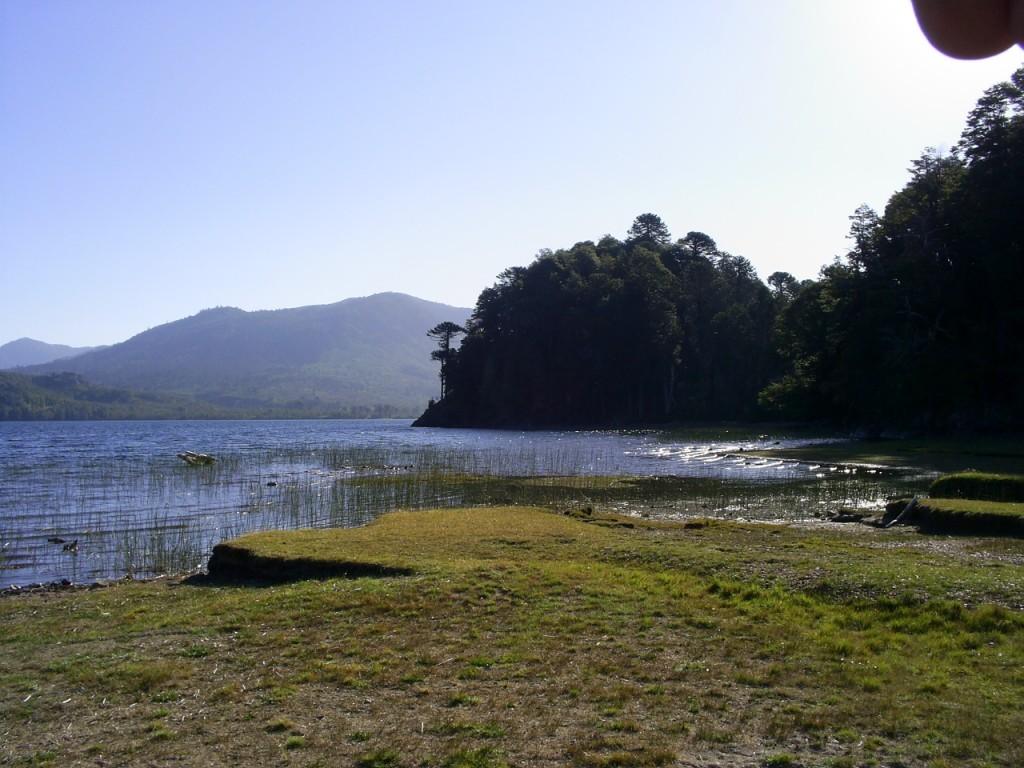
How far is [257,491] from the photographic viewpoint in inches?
1393

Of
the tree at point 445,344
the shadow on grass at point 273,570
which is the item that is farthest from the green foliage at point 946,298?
the tree at point 445,344

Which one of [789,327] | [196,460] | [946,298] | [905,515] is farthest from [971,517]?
[789,327]

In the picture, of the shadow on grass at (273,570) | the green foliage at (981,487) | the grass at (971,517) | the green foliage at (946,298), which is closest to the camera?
the shadow on grass at (273,570)

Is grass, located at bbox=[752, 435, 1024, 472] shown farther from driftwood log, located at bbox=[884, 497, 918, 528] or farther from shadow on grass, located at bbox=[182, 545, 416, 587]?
shadow on grass, located at bbox=[182, 545, 416, 587]

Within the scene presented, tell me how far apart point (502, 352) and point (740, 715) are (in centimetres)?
11825

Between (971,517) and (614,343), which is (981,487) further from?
(614,343)

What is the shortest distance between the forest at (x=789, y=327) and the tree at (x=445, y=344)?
16.6 inches

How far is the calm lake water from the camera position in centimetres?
2219

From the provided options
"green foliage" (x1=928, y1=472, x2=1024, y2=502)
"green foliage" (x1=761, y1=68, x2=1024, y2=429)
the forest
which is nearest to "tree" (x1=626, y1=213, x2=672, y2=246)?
the forest

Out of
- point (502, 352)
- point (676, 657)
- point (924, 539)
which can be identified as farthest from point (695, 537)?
point (502, 352)

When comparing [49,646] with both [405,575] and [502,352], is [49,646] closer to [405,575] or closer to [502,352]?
[405,575]

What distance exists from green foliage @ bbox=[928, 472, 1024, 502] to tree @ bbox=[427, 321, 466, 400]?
110m

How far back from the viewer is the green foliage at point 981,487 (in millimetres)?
22359

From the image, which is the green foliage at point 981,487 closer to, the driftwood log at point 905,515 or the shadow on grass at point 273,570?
the driftwood log at point 905,515
